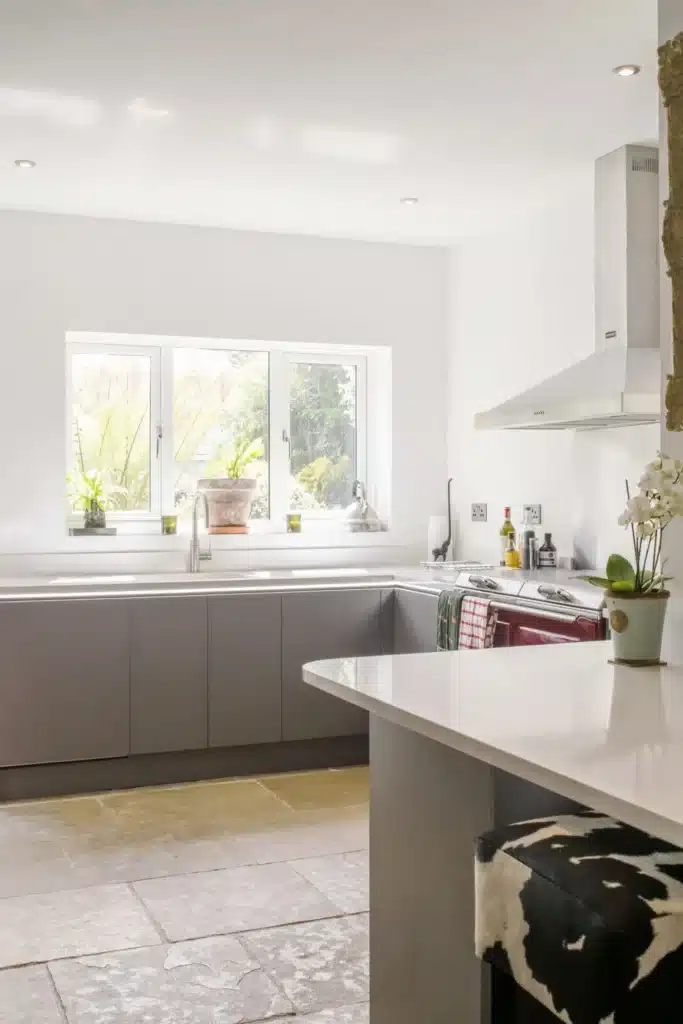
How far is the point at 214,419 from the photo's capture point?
557 centimetres

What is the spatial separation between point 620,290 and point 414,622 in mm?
1635

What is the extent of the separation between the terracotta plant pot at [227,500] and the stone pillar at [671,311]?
118 inches


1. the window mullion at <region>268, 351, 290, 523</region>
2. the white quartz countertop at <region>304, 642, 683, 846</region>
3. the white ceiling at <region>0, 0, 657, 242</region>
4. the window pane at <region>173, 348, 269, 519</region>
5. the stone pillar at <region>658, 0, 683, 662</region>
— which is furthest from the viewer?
the window mullion at <region>268, 351, 290, 523</region>

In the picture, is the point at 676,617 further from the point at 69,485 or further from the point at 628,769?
the point at 69,485

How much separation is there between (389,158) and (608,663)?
2.52 m

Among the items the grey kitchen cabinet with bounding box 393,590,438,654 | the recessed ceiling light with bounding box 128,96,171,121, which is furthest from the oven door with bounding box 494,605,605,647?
the recessed ceiling light with bounding box 128,96,171,121

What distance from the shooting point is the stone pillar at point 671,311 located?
256 cm

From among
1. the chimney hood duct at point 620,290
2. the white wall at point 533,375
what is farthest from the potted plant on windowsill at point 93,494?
the chimney hood duct at point 620,290

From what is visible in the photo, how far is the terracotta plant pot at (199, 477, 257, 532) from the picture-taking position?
212 inches

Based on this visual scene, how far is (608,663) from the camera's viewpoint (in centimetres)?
234

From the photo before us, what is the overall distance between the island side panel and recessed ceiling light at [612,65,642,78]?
216 centimetres

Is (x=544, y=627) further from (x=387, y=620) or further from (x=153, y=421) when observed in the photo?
(x=153, y=421)

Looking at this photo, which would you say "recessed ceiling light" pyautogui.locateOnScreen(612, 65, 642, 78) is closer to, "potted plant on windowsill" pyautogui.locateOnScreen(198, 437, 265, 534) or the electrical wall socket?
the electrical wall socket

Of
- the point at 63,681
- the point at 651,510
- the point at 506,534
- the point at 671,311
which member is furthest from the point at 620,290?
the point at 63,681
